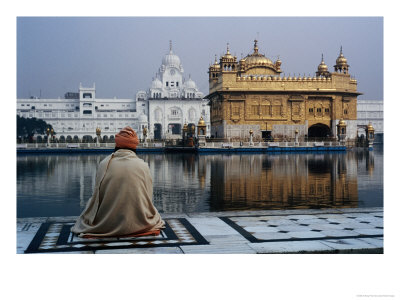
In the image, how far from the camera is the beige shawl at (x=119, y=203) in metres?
4.57

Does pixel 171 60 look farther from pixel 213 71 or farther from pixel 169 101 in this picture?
pixel 213 71

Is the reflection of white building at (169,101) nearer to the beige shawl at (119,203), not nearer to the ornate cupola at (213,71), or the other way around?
the ornate cupola at (213,71)

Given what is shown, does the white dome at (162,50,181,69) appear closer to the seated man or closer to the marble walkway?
the marble walkway

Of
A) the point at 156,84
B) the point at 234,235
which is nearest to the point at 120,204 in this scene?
the point at 234,235

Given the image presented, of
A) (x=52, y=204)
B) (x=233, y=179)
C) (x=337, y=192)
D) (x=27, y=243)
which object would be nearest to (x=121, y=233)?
(x=27, y=243)

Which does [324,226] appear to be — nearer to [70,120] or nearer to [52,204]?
[52,204]

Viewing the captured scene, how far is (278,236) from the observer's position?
4.67 meters

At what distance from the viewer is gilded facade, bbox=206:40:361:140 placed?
32938mm

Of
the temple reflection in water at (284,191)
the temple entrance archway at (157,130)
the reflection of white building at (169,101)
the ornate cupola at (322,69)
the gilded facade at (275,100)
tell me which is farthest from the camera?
the temple entrance archway at (157,130)

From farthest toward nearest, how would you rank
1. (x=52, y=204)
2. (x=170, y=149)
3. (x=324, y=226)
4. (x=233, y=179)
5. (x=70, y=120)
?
(x=70, y=120) → (x=170, y=149) → (x=233, y=179) → (x=52, y=204) → (x=324, y=226)

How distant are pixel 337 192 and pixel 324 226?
350 cm

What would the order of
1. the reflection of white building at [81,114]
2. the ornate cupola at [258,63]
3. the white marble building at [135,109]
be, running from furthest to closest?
the white marble building at [135,109]
the reflection of white building at [81,114]
the ornate cupola at [258,63]

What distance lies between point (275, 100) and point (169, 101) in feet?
97.8

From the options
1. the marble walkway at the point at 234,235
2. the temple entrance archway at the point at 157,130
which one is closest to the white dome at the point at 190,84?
the temple entrance archway at the point at 157,130
